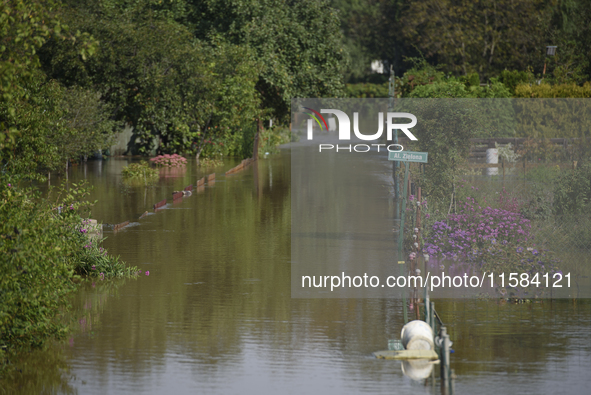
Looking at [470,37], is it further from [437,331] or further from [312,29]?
[437,331]

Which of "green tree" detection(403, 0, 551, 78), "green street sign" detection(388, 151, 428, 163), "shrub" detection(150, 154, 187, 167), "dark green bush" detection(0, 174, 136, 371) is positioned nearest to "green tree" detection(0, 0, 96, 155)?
"dark green bush" detection(0, 174, 136, 371)

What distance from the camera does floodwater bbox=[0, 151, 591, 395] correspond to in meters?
8.09

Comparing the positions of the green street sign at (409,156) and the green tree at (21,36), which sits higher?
the green tree at (21,36)

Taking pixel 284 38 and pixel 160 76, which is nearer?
pixel 160 76

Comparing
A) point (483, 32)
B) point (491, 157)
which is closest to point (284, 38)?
point (491, 157)

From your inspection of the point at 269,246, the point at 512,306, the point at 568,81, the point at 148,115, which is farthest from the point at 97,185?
the point at 568,81

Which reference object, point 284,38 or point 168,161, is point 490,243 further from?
point 284,38

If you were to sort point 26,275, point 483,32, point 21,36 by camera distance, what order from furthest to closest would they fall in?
point 483,32 < point 26,275 < point 21,36

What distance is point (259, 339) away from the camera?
31.6ft

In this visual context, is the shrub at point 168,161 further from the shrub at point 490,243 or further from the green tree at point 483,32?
the green tree at point 483,32

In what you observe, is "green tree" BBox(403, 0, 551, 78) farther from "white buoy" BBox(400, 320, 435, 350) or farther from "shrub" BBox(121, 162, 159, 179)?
"white buoy" BBox(400, 320, 435, 350)

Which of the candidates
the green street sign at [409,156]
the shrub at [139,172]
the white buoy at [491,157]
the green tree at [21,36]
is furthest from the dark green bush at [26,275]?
the shrub at [139,172]

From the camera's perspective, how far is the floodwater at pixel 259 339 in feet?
26.6

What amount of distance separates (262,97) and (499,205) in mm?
27695
